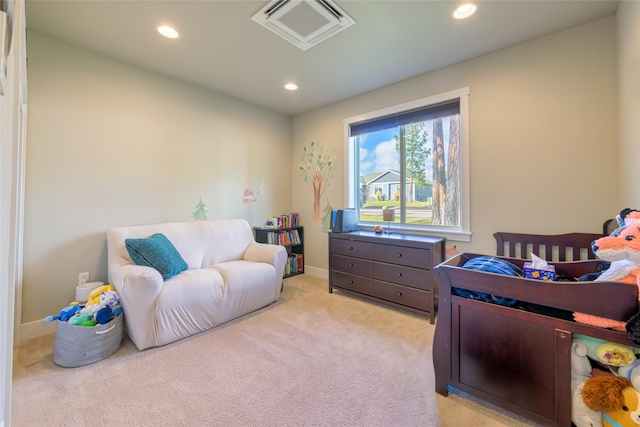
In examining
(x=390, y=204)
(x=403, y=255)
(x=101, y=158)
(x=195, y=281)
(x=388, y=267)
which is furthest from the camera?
(x=390, y=204)

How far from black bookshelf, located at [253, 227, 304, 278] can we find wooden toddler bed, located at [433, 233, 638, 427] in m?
2.59

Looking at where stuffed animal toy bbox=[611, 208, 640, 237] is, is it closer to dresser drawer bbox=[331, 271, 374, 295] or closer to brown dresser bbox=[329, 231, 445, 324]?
brown dresser bbox=[329, 231, 445, 324]

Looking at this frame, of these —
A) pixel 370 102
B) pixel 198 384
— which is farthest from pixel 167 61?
pixel 198 384

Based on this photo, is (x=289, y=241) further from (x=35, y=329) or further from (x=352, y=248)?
(x=35, y=329)

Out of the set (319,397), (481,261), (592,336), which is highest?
(481,261)

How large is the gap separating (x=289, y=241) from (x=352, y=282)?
1.27 metres

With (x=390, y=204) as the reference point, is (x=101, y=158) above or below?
above

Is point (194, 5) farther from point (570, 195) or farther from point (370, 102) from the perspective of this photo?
point (570, 195)

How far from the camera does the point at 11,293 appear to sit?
968 mm

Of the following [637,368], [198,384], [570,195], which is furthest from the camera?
[570,195]

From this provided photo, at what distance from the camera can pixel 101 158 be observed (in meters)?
2.49

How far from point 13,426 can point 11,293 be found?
3.08 ft

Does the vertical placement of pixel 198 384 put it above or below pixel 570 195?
below

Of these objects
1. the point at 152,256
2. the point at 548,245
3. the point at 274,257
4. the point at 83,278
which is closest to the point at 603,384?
the point at 548,245
